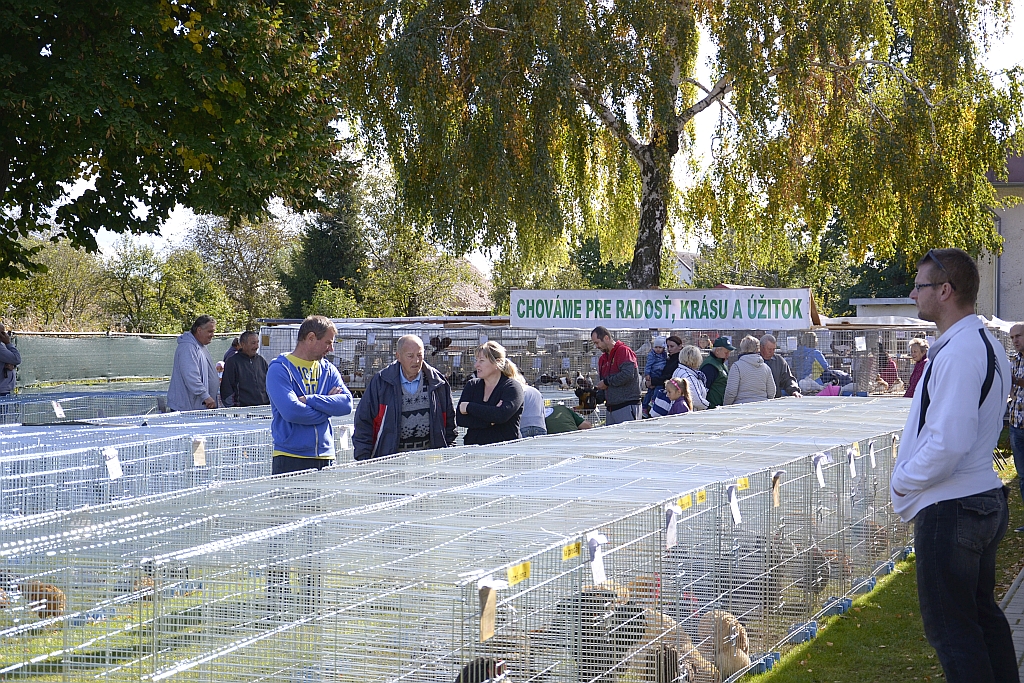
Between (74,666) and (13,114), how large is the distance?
11229mm

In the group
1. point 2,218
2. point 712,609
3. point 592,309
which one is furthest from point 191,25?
point 712,609

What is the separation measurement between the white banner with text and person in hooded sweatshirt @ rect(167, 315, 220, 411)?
6.45 metres

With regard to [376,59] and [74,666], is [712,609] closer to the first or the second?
[74,666]

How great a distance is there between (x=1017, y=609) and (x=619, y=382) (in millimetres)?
5213

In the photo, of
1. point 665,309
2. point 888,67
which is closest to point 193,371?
point 665,309

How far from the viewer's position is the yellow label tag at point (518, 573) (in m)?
3.47

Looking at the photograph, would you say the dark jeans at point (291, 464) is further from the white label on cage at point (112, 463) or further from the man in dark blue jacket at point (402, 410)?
the white label on cage at point (112, 463)

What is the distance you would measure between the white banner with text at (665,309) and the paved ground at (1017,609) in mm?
8508

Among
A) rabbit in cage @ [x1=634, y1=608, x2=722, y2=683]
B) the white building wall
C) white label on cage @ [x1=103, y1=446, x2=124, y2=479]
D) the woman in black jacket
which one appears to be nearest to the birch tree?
the woman in black jacket

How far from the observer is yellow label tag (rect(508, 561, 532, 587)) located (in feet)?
11.4

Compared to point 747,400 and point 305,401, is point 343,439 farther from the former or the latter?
point 747,400

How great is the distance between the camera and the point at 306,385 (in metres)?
6.72

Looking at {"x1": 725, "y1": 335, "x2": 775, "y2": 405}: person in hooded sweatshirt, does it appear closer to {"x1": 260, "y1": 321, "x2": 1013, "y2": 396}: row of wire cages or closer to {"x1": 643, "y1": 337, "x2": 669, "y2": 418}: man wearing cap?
{"x1": 643, "y1": 337, "x2": 669, "y2": 418}: man wearing cap

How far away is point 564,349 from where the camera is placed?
16.7 m
